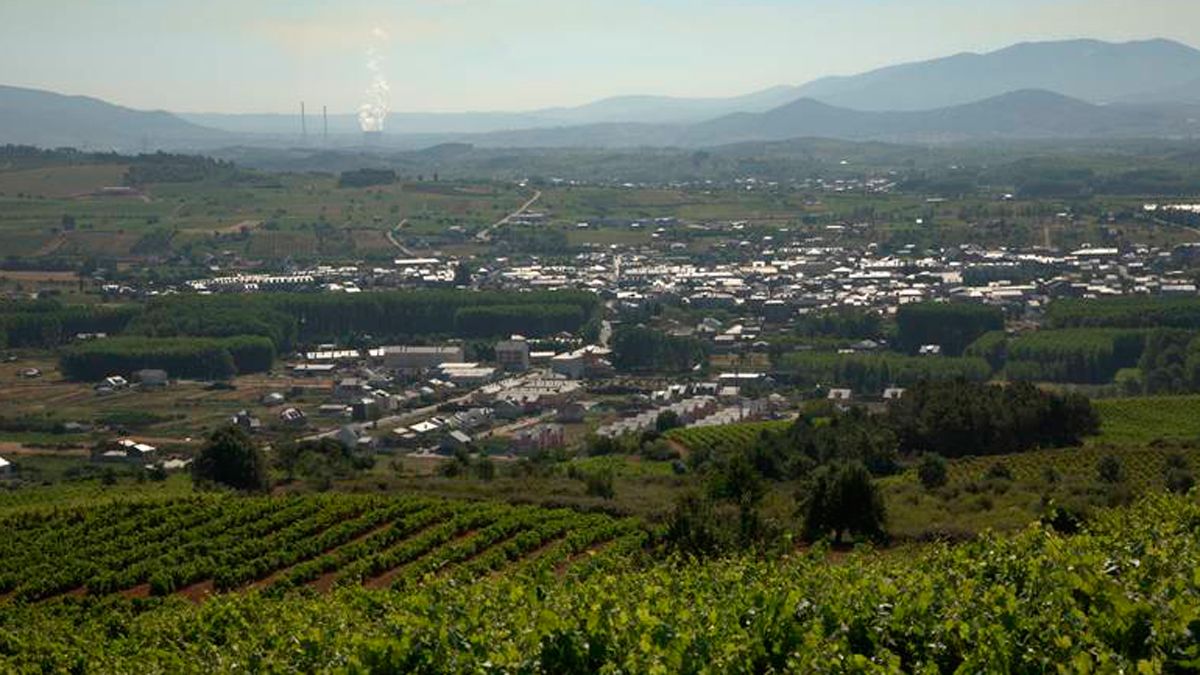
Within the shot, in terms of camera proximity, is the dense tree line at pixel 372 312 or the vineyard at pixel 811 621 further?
the dense tree line at pixel 372 312

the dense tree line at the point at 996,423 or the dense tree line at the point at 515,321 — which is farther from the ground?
the dense tree line at the point at 996,423

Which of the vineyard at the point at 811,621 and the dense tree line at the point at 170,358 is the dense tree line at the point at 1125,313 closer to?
the dense tree line at the point at 170,358

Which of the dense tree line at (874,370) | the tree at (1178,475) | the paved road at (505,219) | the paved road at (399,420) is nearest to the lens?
the tree at (1178,475)

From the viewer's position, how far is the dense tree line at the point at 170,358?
5441cm

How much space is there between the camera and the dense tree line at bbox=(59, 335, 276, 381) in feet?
178

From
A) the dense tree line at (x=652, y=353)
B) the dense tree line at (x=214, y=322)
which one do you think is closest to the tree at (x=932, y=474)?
the dense tree line at (x=652, y=353)

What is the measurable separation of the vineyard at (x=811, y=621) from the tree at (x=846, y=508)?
26.3 ft

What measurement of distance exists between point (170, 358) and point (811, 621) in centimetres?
4833

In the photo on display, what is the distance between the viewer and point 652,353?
183 feet

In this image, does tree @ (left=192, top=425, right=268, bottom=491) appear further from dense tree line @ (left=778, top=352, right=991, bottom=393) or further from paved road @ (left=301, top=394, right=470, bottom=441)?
dense tree line @ (left=778, top=352, right=991, bottom=393)

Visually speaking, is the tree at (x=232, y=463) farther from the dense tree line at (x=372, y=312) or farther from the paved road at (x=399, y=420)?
the dense tree line at (x=372, y=312)

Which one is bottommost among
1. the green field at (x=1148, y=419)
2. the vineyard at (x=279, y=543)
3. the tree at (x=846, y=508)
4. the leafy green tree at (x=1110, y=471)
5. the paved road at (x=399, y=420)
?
the paved road at (x=399, y=420)

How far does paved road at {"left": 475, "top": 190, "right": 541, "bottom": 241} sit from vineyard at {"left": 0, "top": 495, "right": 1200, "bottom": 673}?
7981 cm

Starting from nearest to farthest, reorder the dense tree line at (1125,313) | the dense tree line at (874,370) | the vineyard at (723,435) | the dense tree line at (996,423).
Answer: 1. the dense tree line at (996,423)
2. the vineyard at (723,435)
3. the dense tree line at (874,370)
4. the dense tree line at (1125,313)
